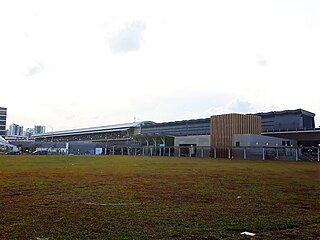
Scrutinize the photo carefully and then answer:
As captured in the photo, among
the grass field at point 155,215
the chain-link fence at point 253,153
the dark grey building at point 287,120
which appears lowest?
the grass field at point 155,215

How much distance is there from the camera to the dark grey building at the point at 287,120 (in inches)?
3091

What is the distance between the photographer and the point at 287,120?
80.1 meters

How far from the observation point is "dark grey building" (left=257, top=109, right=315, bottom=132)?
258 ft

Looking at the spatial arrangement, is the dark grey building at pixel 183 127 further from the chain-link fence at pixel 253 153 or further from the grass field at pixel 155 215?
the grass field at pixel 155 215

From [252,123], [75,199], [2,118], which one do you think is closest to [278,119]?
[252,123]

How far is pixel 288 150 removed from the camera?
206ft

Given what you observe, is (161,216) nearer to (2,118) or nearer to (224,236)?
(224,236)

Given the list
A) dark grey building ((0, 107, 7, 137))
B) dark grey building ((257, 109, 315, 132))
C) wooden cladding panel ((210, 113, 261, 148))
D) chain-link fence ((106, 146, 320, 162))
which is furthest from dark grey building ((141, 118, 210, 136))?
dark grey building ((0, 107, 7, 137))

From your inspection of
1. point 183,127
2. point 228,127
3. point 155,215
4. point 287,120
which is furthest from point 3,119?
point 155,215

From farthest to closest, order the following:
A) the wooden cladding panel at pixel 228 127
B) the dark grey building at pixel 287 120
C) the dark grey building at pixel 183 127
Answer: the dark grey building at pixel 183 127, the dark grey building at pixel 287 120, the wooden cladding panel at pixel 228 127

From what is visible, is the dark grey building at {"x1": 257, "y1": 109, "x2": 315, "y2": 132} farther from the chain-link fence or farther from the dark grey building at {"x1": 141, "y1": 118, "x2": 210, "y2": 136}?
the dark grey building at {"x1": 141, "y1": 118, "x2": 210, "y2": 136}

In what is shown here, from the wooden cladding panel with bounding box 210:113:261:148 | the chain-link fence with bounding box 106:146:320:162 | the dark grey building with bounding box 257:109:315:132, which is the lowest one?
the chain-link fence with bounding box 106:146:320:162

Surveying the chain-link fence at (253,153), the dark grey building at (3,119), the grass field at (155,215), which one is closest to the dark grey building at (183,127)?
the chain-link fence at (253,153)

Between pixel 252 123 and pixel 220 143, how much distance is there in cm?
887
